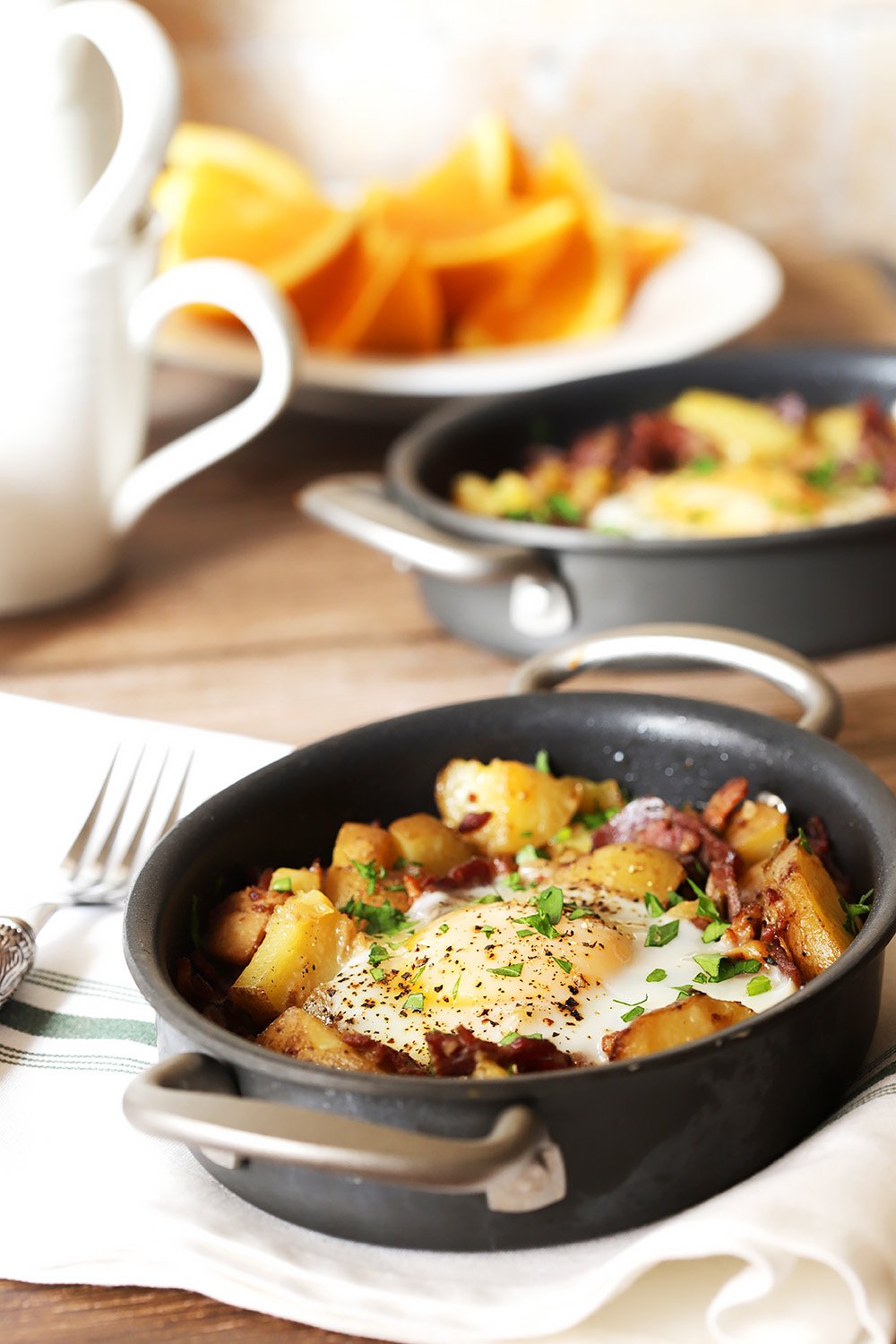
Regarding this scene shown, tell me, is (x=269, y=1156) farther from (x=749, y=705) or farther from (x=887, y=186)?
(x=887, y=186)

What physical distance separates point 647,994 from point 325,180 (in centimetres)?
241

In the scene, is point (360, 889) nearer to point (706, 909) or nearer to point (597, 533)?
point (706, 909)

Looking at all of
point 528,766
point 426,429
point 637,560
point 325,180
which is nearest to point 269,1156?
point 528,766

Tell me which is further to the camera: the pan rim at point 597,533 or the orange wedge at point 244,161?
the orange wedge at point 244,161

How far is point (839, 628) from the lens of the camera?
4.45ft

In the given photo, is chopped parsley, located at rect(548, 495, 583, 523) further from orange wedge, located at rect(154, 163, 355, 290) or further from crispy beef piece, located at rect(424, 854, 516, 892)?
crispy beef piece, located at rect(424, 854, 516, 892)

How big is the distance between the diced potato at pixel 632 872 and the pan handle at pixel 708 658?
0.15 metres

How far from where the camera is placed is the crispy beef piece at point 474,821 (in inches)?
39.1

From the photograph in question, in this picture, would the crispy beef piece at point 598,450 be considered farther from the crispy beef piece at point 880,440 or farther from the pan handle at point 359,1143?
the pan handle at point 359,1143

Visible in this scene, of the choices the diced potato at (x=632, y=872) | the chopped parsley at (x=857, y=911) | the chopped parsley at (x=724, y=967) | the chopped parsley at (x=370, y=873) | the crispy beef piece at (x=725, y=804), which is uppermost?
the chopped parsley at (x=857, y=911)

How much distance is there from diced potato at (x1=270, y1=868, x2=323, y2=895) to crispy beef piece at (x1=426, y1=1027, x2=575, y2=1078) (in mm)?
193

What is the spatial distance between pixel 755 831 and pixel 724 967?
13cm

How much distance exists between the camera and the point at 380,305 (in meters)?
1.87

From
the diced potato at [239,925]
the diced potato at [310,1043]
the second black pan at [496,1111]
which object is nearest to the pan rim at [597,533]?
the second black pan at [496,1111]
